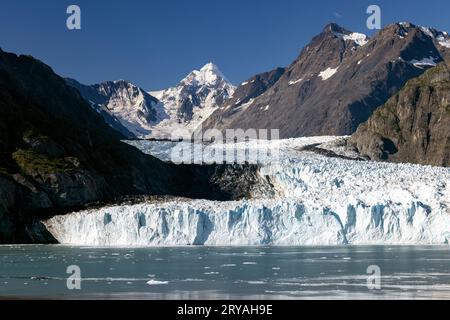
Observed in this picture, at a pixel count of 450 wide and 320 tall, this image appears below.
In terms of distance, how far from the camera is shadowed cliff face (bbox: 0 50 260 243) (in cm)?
6103

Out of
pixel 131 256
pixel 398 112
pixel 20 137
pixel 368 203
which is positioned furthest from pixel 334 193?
pixel 398 112

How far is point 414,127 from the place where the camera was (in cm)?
17138

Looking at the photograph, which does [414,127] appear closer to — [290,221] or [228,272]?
[290,221]

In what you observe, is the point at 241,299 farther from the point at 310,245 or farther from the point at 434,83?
the point at 434,83

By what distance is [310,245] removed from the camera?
5416cm

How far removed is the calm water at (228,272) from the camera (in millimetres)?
25109

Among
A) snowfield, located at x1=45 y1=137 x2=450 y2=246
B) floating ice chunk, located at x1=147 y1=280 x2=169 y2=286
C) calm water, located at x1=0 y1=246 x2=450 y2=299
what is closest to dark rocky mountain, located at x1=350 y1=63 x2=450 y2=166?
snowfield, located at x1=45 y1=137 x2=450 y2=246

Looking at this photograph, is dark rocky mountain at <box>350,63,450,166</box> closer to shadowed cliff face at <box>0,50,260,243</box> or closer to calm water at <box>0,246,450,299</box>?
shadowed cliff face at <box>0,50,260,243</box>

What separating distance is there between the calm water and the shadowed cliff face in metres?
10.4

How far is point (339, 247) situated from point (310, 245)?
2.71 m

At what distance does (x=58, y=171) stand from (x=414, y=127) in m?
122

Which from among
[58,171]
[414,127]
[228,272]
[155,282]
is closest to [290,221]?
Result: [228,272]

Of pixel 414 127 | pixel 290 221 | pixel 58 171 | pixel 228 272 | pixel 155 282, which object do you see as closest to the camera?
pixel 155 282

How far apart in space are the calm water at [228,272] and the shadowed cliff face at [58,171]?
10.4m
